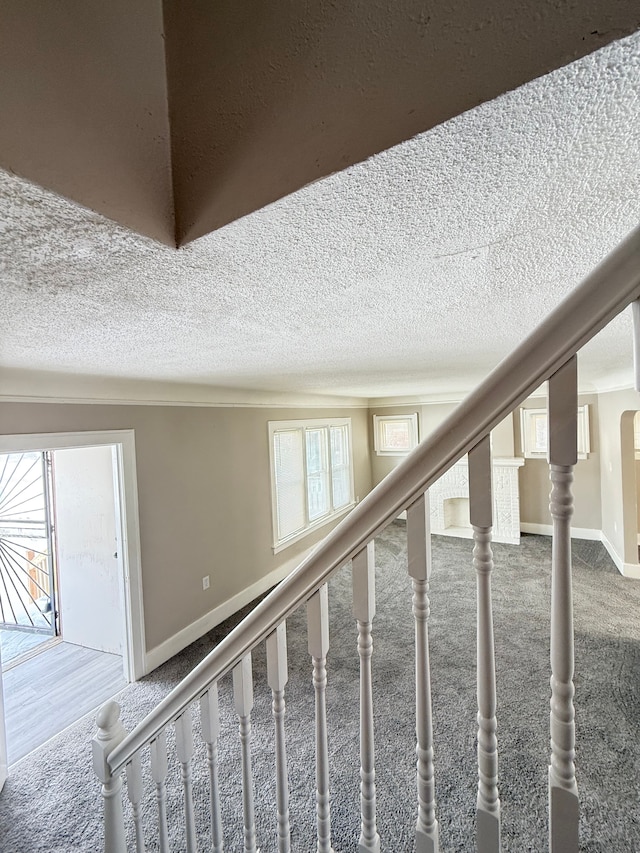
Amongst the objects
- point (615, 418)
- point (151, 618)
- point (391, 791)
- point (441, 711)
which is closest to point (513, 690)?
point (441, 711)

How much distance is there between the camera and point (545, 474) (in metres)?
5.68

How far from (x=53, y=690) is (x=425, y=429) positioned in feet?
18.1

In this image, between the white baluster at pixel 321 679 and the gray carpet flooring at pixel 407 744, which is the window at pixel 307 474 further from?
the white baluster at pixel 321 679

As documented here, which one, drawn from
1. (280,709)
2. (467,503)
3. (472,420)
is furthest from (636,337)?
(467,503)

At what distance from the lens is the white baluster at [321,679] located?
799mm

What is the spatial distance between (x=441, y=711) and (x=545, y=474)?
4.35 m

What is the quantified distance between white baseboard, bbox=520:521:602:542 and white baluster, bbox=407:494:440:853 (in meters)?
5.45

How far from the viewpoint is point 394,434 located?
688 centimetres

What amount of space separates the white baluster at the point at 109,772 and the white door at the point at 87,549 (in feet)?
7.73

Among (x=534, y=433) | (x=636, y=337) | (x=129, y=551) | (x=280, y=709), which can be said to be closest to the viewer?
(x=636, y=337)

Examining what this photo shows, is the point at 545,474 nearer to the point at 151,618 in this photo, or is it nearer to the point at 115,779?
the point at 151,618

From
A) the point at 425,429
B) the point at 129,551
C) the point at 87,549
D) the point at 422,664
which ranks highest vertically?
the point at 425,429

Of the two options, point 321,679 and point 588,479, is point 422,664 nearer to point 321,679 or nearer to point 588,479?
point 321,679

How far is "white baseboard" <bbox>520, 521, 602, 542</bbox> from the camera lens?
5383 millimetres
